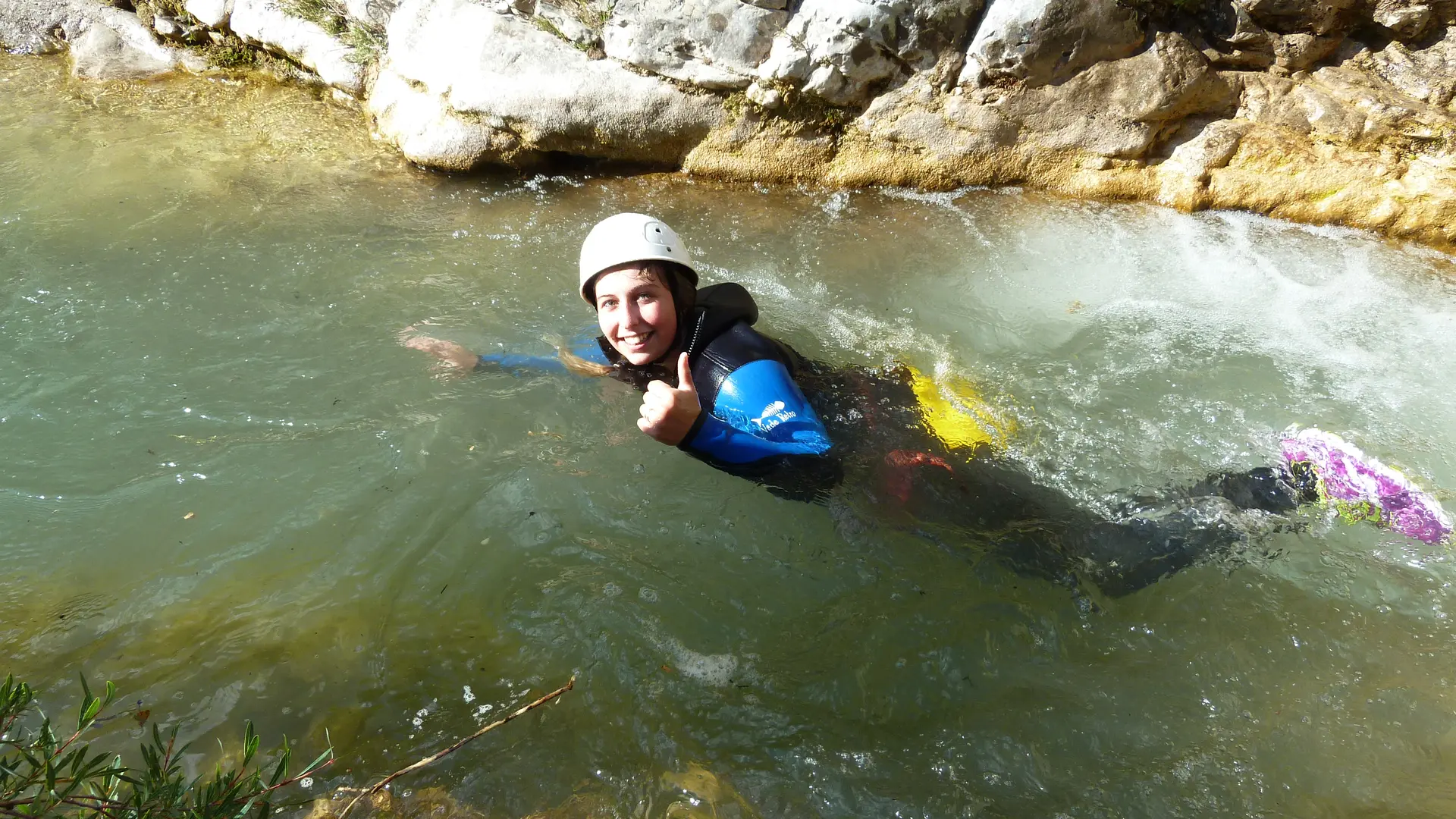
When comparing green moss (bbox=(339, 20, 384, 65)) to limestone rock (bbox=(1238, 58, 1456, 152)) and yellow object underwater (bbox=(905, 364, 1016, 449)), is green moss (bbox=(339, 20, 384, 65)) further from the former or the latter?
limestone rock (bbox=(1238, 58, 1456, 152))

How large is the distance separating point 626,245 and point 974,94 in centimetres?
389

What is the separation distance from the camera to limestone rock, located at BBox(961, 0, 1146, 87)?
5621mm

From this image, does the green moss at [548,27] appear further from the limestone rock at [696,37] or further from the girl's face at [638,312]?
the girl's face at [638,312]

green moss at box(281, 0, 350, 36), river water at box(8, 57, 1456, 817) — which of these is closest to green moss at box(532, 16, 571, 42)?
river water at box(8, 57, 1456, 817)

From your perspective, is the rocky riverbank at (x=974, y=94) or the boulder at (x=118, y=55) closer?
the rocky riverbank at (x=974, y=94)

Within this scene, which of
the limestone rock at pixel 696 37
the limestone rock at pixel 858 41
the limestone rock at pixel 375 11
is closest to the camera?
the limestone rock at pixel 858 41

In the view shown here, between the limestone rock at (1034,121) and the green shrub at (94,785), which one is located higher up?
the limestone rock at (1034,121)

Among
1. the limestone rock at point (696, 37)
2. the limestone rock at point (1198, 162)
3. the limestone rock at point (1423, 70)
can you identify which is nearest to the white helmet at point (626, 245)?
the limestone rock at point (696, 37)

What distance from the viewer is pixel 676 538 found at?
3.25 meters

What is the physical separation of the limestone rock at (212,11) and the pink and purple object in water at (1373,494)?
921cm

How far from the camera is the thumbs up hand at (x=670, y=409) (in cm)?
275

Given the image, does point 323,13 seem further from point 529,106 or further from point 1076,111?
point 1076,111

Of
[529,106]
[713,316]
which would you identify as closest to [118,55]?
[529,106]

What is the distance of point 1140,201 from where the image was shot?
594cm
